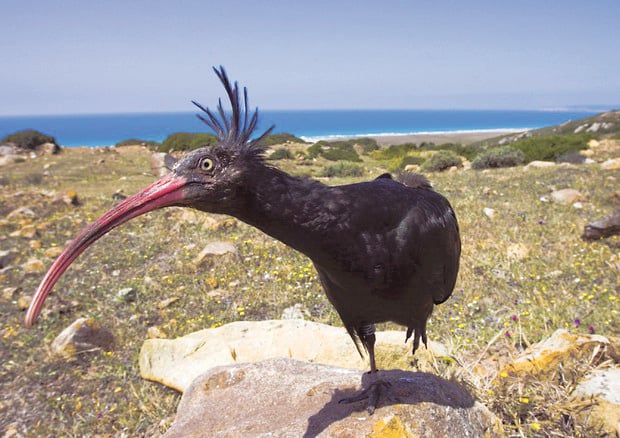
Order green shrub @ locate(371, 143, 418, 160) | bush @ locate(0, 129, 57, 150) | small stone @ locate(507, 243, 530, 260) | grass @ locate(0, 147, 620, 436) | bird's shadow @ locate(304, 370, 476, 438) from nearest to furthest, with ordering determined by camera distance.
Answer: bird's shadow @ locate(304, 370, 476, 438), grass @ locate(0, 147, 620, 436), small stone @ locate(507, 243, 530, 260), bush @ locate(0, 129, 57, 150), green shrub @ locate(371, 143, 418, 160)

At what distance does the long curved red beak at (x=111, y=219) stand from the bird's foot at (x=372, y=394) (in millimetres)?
2072

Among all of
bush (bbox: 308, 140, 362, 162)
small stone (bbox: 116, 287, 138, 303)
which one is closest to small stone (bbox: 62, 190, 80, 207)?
small stone (bbox: 116, 287, 138, 303)

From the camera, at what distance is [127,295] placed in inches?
A: 245

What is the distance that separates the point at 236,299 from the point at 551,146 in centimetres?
2152

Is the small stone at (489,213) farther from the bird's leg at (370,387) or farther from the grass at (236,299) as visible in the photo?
the bird's leg at (370,387)

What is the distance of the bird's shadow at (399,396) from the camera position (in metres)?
2.98

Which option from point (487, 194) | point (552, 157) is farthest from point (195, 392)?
point (552, 157)

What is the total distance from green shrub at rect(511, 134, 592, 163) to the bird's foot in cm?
2062

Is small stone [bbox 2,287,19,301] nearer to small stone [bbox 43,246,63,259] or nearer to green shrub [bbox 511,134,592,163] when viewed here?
small stone [bbox 43,246,63,259]

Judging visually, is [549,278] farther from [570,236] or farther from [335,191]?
[335,191]

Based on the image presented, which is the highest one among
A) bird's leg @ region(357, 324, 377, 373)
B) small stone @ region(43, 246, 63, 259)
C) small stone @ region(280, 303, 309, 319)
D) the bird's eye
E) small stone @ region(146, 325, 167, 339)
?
the bird's eye

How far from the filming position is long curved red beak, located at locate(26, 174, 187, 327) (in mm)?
1773

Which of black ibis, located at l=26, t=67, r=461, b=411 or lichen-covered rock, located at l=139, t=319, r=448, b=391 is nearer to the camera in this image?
black ibis, located at l=26, t=67, r=461, b=411

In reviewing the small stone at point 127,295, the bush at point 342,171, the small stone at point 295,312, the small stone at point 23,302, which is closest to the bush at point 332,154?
the bush at point 342,171
